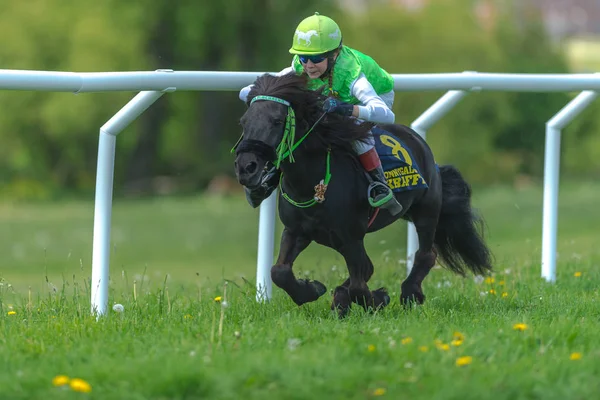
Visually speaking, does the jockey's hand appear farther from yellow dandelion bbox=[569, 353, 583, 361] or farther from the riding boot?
yellow dandelion bbox=[569, 353, 583, 361]

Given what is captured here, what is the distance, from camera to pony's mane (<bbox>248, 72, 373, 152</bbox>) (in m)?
4.93

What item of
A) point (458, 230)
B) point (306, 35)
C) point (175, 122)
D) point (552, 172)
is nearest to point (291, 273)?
point (306, 35)

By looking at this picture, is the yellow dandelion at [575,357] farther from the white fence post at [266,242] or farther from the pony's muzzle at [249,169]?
the white fence post at [266,242]

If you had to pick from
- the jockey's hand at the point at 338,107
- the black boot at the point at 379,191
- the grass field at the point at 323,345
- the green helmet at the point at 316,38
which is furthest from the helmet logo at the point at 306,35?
the grass field at the point at 323,345

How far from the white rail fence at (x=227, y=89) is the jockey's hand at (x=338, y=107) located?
68 cm

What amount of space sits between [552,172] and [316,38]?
92.3 inches

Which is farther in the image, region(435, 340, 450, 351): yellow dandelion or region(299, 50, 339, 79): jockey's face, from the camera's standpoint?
region(299, 50, 339, 79): jockey's face

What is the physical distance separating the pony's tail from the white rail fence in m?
0.36

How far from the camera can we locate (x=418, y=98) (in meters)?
32.1

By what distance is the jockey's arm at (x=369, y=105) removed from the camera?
4938 mm

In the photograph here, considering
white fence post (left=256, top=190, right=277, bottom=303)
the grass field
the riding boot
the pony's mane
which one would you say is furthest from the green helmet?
the grass field

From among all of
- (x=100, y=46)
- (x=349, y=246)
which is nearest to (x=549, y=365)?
(x=349, y=246)

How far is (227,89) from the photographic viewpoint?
18.0ft

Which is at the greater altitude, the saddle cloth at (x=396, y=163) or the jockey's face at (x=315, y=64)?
the jockey's face at (x=315, y=64)
